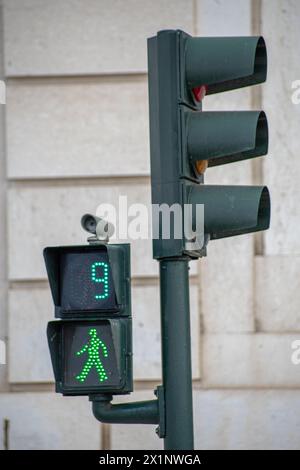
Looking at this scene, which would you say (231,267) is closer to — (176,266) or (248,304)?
(248,304)

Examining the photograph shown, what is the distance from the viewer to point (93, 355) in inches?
197

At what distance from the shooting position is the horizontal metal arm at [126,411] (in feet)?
16.3

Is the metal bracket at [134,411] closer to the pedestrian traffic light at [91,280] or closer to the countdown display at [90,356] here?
the countdown display at [90,356]

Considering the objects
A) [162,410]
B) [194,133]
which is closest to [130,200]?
[194,133]

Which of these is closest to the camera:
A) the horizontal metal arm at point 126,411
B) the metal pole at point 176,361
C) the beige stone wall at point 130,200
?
the metal pole at point 176,361

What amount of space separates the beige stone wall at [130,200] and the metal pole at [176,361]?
3.54 m

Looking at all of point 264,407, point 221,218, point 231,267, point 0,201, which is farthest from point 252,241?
point 221,218

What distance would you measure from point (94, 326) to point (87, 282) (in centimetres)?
18

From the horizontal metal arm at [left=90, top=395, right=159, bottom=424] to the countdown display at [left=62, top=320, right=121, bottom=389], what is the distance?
0.10 m

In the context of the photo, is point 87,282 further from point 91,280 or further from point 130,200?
point 130,200

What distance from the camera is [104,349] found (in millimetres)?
5000

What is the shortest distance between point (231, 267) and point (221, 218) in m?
3.60

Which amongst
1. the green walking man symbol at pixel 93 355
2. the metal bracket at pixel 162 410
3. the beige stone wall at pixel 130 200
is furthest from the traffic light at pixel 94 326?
the beige stone wall at pixel 130 200

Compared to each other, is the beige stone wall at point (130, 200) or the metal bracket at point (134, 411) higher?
the beige stone wall at point (130, 200)
